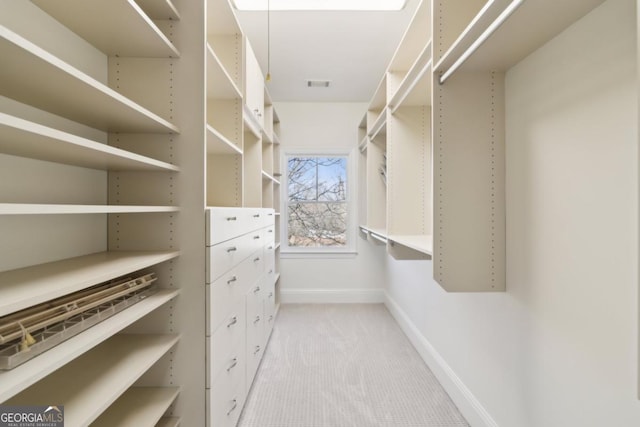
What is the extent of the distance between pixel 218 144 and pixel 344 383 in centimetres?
182

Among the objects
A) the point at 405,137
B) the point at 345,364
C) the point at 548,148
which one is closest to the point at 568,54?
the point at 548,148

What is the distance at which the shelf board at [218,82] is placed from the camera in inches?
64.9

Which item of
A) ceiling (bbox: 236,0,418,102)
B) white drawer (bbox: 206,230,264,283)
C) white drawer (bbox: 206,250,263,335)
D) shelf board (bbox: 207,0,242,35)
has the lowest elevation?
white drawer (bbox: 206,250,263,335)

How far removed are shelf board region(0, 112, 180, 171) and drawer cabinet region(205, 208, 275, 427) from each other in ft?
1.46

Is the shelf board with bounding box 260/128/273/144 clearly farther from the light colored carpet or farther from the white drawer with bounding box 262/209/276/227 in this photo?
the light colored carpet

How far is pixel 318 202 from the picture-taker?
4.41 m

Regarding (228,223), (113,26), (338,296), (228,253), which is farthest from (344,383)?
(113,26)

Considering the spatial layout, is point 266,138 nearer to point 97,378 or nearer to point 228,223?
point 228,223

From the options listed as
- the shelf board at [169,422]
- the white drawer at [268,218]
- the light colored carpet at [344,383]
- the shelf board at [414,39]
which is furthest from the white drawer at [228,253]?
the shelf board at [414,39]

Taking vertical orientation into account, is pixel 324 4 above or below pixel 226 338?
above

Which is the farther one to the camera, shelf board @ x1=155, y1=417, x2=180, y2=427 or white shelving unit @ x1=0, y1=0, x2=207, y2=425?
shelf board @ x1=155, y1=417, x2=180, y2=427

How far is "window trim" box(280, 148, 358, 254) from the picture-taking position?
4.34 meters

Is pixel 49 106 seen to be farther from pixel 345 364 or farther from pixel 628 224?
pixel 345 364

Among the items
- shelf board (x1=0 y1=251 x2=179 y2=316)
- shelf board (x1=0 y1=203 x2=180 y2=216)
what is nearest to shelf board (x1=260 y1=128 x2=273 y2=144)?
shelf board (x1=0 y1=251 x2=179 y2=316)
